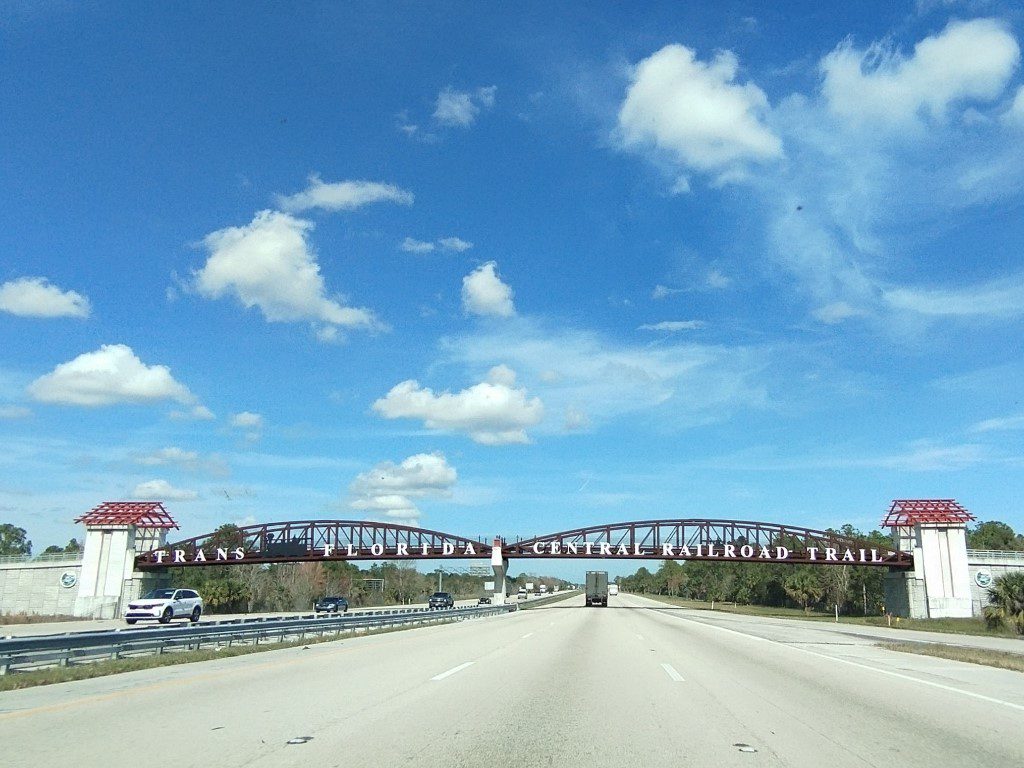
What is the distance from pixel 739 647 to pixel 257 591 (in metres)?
81.4

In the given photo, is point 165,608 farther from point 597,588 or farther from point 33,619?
point 597,588

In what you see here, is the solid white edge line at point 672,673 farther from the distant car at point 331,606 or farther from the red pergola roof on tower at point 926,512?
the red pergola roof on tower at point 926,512

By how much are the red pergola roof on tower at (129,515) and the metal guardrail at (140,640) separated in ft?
151

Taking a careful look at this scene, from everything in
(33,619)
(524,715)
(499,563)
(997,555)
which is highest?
(997,555)

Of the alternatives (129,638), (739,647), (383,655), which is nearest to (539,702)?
(383,655)

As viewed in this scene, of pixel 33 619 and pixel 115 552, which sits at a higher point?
pixel 115 552

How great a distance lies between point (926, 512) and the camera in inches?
2970

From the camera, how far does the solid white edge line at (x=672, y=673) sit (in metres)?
15.6

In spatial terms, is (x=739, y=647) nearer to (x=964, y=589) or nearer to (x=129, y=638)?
(x=129, y=638)

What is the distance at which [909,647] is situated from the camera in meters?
27.6

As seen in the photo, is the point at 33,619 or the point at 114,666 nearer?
the point at 114,666

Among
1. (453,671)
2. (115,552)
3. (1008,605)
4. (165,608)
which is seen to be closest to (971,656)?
(453,671)

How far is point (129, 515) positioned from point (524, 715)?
7254 cm

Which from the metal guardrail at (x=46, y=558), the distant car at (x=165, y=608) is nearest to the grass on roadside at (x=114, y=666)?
the distant car at (x=165, y=608)
